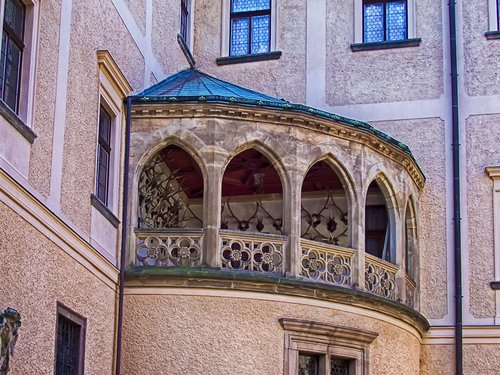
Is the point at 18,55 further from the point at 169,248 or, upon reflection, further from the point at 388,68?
the point at 388,68

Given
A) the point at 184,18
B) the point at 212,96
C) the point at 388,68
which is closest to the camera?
the point at 212,96

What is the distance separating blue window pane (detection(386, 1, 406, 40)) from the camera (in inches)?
790

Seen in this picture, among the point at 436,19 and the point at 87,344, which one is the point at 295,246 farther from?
the point at 436,19

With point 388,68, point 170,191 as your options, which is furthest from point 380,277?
point 388,68

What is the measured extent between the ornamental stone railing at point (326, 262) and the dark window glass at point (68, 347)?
3.43 m

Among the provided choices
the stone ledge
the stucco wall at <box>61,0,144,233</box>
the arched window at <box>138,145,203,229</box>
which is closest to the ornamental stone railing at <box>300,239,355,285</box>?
the stone ledge

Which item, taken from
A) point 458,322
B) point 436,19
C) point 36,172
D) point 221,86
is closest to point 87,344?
point 36,172

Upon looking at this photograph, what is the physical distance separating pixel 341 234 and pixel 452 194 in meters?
2.09

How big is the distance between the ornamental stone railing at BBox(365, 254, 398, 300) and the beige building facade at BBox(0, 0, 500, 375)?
0.04m

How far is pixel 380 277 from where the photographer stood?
53.5ft

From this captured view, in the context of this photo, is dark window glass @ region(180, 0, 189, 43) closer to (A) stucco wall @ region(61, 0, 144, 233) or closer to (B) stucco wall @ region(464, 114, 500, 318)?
(A) stucco wall @ region(61, 0, 144, 233)

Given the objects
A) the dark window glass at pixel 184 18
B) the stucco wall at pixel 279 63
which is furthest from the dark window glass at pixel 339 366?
the dark window glass at pixel 184 18

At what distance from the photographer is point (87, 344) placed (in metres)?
13.6

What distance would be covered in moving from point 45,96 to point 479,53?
9.45 m
